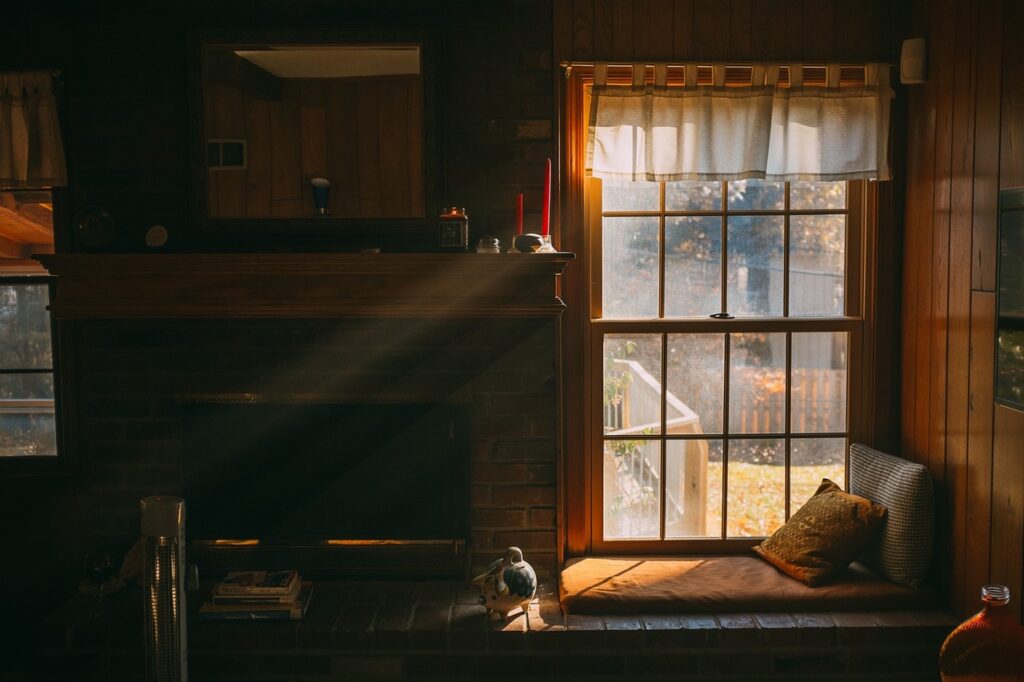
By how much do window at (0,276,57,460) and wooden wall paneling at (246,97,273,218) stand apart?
85 centimetres

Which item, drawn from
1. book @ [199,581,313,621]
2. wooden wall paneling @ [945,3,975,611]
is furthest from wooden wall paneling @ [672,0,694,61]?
book @ [199,581,313,621]

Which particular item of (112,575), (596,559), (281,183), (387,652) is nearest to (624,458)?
(596,559)

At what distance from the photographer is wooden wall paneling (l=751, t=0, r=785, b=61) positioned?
9.91 feet

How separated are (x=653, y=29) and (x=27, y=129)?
2232mm

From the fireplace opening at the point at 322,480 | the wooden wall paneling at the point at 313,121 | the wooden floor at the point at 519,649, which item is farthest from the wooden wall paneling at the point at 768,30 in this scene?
the wooden floor at the point at 519,649

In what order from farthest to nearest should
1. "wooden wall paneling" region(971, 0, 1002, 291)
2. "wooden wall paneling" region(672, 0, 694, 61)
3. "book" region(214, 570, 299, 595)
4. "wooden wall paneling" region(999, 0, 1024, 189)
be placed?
"wooden wall paneling" region(672, 0, 694, 61)
"book" region(214, 570, 299, 595)
"wooden wall paneling" region(971, 0, 1002, 291)
"wooden wall paneling" region(999, 0, 1024, 189)

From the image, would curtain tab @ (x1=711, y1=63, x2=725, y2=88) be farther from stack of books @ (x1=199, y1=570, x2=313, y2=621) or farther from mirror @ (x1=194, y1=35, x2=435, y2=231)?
stack of books @ (x1=199, y1=570, x2=313, y2=621)

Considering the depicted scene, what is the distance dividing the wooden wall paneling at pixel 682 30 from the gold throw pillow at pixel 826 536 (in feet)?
5.50

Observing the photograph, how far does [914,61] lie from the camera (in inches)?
115

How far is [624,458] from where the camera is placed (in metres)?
3.20

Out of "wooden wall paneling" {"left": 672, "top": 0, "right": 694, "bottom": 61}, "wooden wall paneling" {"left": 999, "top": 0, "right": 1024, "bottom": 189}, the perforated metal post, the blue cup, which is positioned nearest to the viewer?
the perforated metal post

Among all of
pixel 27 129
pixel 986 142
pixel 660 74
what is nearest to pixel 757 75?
pixel 660 74

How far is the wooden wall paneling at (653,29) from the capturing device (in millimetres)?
3012

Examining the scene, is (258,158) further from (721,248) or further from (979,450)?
(979,450)
